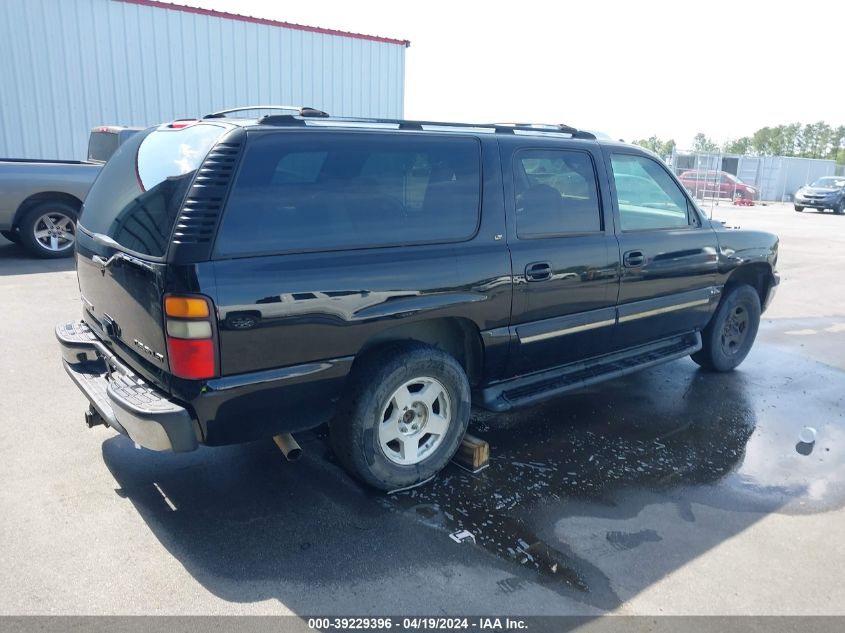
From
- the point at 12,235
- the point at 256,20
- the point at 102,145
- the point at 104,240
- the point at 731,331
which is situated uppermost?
the point at 256,20

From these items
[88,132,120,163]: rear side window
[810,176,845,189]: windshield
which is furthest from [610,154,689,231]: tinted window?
[810,176,845,189]: windshield

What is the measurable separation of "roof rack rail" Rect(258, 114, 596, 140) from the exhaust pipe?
1.49m

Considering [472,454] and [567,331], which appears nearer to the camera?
[472,454]

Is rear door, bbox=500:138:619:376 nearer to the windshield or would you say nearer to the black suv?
the black suv

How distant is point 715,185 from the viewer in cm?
2809

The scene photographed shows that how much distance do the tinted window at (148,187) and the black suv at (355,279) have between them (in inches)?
0.5

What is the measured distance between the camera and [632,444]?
4.32 meters

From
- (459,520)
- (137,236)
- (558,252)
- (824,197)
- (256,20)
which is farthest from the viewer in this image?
(824,197)

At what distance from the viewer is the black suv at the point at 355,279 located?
2828 millimetres

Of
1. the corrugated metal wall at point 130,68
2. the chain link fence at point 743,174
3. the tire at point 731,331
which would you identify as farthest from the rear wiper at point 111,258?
the chain link fence at point 743,174

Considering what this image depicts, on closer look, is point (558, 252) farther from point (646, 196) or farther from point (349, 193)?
point (349, 193)

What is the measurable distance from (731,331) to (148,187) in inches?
192

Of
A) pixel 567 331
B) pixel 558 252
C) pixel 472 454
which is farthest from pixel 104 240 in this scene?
pixel 567 331

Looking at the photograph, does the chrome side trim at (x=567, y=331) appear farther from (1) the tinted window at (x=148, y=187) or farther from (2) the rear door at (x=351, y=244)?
(1) the tinted window at (x=148, y=187)
